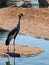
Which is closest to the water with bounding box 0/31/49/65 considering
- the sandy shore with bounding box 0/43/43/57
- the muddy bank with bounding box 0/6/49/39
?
the sandy shore with bounding box 0/43/43/57

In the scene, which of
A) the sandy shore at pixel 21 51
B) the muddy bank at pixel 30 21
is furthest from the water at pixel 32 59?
the muddy bank at pixel 30 21

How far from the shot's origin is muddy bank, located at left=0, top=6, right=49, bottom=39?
60.1 ft

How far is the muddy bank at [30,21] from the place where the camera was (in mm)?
18330

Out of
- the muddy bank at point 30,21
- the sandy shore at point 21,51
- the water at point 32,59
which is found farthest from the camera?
the muddy bank at point 30,21

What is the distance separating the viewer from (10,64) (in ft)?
34.8

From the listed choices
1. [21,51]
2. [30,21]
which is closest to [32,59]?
[21,51]

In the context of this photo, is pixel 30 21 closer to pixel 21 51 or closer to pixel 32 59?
pixel 21 51

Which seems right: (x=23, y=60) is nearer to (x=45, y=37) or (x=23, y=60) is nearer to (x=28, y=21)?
(x=45, y=37)

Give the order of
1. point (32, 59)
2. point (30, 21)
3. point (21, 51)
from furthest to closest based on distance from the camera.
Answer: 1. point (30, 21)
2. point (21, 51)
3. point (32, 59)

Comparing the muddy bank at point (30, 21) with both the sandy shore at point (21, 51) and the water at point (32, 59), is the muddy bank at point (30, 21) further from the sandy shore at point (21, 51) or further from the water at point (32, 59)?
the sandy shore at point (21, 51)

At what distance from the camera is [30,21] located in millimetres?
21984

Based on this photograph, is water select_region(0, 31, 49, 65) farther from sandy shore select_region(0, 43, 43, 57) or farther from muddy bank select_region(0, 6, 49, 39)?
muddy bank select_region(0, 6, 49, 39)

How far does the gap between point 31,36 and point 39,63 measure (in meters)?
6.20

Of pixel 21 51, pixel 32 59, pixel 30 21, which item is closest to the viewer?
pixel 32 59
